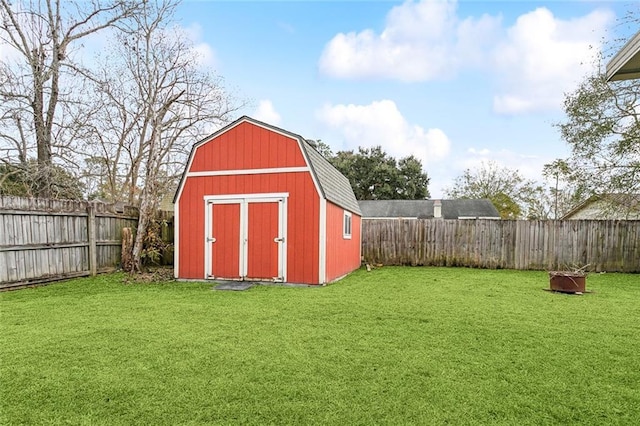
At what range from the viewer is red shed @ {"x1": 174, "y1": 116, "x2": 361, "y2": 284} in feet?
23.8

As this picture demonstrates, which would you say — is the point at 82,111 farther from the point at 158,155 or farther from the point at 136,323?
the point at 136,323

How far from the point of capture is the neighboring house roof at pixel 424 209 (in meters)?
23.5

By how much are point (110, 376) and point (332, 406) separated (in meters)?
1.72

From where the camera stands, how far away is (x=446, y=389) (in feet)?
8.19

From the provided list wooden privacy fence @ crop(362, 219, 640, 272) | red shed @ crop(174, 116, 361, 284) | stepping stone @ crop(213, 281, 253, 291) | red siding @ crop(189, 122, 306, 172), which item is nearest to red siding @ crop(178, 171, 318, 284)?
red shed @ crop(174, 116, 361, 284)

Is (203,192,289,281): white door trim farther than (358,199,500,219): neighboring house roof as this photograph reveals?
No

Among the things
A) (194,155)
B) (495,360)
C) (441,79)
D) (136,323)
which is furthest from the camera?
(441,79)

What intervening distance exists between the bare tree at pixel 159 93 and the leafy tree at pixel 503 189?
2482cm

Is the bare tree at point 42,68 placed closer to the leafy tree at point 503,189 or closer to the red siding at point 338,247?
the red siding at point 338,247

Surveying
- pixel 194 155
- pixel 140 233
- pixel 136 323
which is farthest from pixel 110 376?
pixel 140 233

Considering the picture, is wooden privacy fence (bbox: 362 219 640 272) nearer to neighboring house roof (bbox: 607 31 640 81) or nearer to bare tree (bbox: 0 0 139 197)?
neighboring house roof (bbox: 607 31 640 81)

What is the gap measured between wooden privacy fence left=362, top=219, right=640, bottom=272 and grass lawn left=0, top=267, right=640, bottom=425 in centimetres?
517

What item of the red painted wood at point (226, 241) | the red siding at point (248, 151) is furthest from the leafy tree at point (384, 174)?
the red painted wood at point (226, 241)

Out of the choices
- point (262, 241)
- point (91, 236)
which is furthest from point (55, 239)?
point (262, 241)
